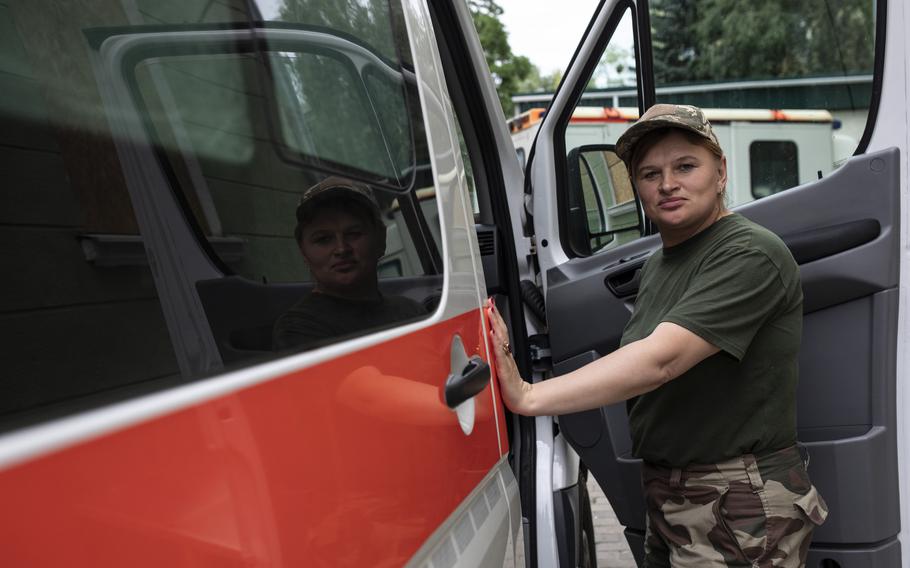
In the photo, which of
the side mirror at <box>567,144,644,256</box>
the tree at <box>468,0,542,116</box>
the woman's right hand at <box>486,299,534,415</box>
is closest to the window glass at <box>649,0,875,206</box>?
the side mirror at <box>567,144,644,256</box>

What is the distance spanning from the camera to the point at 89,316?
720 mm

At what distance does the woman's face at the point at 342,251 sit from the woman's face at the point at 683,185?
90 cm

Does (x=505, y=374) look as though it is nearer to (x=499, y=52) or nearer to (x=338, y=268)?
(x=338, y=268)

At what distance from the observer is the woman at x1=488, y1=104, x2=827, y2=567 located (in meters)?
1.68

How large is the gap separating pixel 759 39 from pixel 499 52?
15.5 metres

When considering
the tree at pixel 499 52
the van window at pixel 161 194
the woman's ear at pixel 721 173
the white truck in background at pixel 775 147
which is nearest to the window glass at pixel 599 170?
the white truck in background at pixel 775 147

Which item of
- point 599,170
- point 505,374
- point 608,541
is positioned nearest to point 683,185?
point 505,374

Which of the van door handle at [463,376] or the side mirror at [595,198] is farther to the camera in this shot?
the side mirror at [595,198]

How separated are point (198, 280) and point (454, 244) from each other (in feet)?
2.60

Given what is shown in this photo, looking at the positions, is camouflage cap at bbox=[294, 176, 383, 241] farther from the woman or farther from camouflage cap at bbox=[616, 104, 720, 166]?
camouflage cap at bbox=[616, 104, 720, 166]

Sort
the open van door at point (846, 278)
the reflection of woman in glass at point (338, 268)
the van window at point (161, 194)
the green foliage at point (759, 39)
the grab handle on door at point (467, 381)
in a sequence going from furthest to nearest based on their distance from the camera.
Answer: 1. the green foliage at point (759, 39)
2. the open van door at point (846, 278)
3. the grab handle on door at point (467, 381)
4. the reflection of woman in glass at point (338, 268)
5. the van window at point (161, 194)

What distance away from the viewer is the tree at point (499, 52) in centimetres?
1667

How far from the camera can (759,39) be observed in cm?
235

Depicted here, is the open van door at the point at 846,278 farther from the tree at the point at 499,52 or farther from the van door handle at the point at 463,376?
the tree at the point at 499,52
